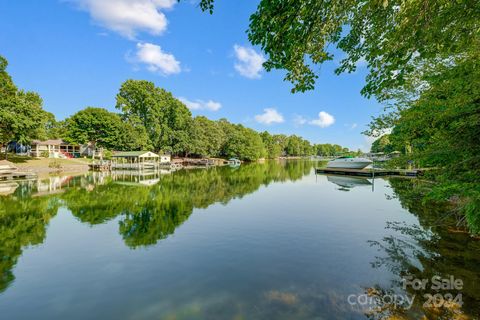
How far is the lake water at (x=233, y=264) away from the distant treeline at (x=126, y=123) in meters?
35.1

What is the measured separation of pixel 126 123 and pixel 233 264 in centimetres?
6504

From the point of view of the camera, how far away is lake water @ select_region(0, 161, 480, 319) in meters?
6.05

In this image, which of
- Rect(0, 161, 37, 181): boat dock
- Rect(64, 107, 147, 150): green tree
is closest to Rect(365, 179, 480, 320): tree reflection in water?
Rect(0, 161, 37, 181): boat dock

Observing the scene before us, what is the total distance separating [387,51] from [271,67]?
94.8 inches

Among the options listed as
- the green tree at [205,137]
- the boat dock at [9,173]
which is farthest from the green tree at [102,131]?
the boat dock at [9,173]

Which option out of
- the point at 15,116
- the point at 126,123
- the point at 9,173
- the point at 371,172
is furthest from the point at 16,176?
the point at 371,172

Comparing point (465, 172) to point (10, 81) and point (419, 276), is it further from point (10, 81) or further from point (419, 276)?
point (10, 81)

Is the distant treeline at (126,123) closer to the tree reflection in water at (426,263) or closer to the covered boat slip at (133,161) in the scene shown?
the covered boat slip at (133,161)

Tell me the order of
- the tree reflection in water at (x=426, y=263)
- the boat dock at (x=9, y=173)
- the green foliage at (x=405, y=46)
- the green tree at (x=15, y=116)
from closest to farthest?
the green foliage at (x=405, y=46) → the tree reflection in water at (x=426, y=263) → the boat dock at (x=9, y=173) → the green tree at (x=15, y=116)

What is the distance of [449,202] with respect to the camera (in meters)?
16.6

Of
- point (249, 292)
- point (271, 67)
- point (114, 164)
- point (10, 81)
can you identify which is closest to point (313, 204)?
point (249, 292)

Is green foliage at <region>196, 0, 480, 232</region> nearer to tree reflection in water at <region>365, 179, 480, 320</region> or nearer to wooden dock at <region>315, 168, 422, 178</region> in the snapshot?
tree reflection in water at <region>365, 179, 480, 320</region>

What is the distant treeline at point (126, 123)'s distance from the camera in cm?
4173

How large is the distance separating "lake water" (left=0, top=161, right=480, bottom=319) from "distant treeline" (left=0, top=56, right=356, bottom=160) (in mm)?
35136
